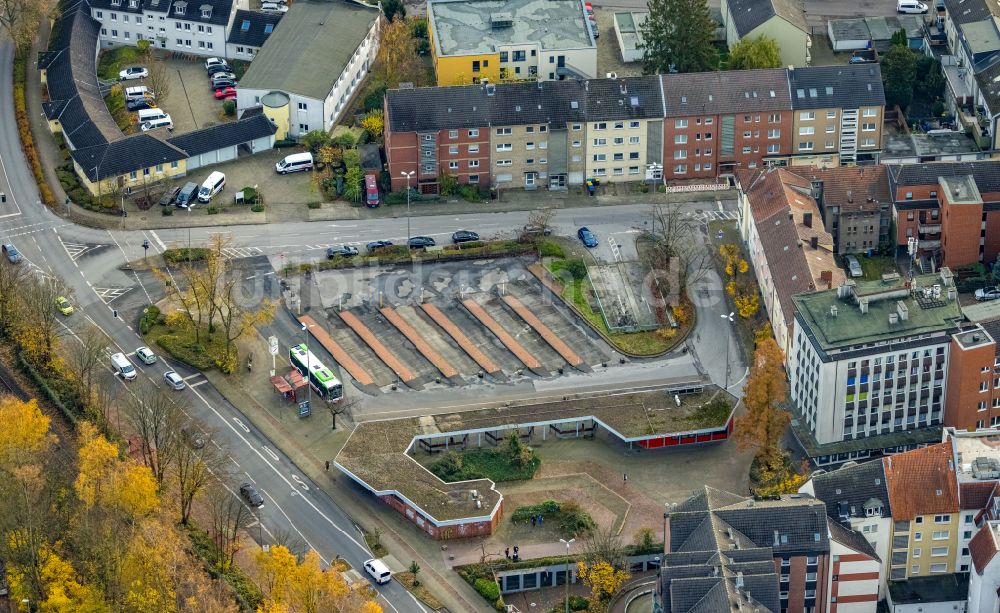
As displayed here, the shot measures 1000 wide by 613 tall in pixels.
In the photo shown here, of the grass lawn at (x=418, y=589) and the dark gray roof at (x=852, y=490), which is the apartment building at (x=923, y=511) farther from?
the grass lawn at (x=418, y=589)

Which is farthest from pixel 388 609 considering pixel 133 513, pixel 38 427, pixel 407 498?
pixel 38 427

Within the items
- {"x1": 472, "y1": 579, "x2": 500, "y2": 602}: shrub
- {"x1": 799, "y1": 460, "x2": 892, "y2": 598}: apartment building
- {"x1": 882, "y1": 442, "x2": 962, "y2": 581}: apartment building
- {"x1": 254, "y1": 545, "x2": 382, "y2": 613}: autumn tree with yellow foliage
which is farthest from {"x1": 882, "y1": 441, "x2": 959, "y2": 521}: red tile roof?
{"x1": 254, "y1": 545, "x2": 382, "y2": 613}: autumn tree with yellow foliage

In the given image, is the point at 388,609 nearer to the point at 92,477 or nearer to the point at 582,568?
the point at 582,568

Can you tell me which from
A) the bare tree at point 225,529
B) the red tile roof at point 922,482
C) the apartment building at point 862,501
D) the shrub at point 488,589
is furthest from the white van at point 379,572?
the red tile roof at point 922,482

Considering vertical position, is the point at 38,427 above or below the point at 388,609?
above

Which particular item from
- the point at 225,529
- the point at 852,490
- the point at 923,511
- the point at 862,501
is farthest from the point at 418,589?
the point at 923,511

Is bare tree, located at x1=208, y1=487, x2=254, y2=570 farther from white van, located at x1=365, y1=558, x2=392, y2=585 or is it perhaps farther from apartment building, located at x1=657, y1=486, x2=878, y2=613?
apartment building, located at x1=657, y1=486, x2=878, y2=613
